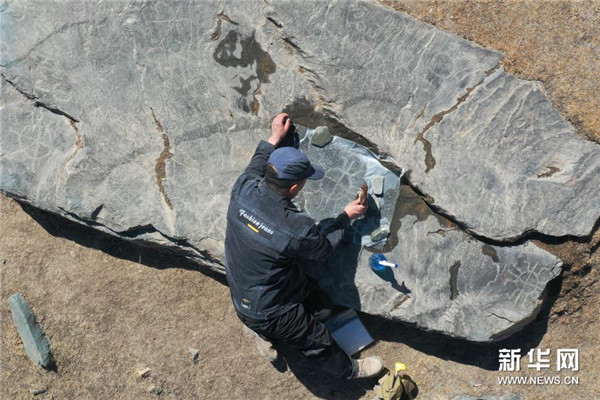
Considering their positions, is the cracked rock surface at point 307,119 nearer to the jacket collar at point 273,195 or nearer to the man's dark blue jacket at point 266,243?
the man's dark blue jacket at point 266,243

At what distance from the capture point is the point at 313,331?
3.66m

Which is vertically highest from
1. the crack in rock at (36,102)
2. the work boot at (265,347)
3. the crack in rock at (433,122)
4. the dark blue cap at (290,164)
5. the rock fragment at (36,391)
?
the crack in rock at (433,122)

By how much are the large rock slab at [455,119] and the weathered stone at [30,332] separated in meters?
2.30

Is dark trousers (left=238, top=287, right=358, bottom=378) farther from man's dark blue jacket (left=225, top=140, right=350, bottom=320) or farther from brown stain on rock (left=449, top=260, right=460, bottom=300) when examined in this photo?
brown stain on rock (left=449, top=260, right=460, bottom=300)

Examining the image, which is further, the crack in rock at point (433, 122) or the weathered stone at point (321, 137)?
the weathered stone at point (321, 137)

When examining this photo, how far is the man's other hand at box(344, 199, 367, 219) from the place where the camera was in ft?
11.3

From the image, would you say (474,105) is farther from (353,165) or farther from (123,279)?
(123,279)

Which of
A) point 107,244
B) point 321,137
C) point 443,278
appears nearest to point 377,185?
point 321,137

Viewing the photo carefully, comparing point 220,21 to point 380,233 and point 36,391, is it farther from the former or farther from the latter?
point 36,391

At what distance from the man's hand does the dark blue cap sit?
0.31 meters

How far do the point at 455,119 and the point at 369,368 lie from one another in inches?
60.9

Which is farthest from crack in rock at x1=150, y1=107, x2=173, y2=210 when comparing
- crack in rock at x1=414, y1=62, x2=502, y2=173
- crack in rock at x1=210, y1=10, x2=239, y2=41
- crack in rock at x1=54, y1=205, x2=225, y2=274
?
crack in rock at x1=414, y1=62, x2=502, y2=173

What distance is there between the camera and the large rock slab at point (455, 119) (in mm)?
3494

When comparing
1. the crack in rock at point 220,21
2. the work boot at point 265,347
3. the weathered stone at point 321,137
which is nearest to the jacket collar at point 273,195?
the weathered stone at point 321,137
